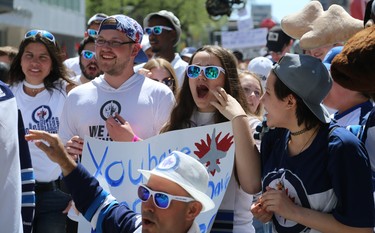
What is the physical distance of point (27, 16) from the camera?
38.9 m

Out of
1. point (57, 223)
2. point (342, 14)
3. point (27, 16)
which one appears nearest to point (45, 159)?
point (57, 223)

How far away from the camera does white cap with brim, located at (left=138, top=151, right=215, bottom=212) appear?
3.23 metres

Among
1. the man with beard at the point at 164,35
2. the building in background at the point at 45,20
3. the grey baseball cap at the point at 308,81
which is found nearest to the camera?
the grey baseball cap at the point at 308,81

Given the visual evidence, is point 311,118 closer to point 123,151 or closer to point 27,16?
point 123,151

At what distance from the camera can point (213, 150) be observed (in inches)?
167

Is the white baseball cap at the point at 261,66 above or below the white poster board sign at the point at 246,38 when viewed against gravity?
above

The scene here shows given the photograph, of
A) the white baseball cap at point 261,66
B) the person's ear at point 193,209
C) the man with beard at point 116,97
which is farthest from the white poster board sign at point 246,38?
the person's ear at point 193,209

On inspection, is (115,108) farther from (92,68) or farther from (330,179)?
(92,68)

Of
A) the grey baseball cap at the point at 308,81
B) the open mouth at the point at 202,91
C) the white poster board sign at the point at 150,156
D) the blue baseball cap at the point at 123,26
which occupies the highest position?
the grey baseball cap at the point at 308,81

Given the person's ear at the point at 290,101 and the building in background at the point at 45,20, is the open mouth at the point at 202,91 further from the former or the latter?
the building in background at the point at 45,20

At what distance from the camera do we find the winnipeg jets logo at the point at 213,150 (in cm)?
419

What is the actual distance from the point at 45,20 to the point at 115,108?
3877cm

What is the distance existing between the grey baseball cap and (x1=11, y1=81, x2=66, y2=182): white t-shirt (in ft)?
8.90

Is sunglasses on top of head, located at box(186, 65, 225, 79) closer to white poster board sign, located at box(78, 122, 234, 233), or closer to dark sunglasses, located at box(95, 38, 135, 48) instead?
white poster board sign, located at box(78, 122, 234, 233)
